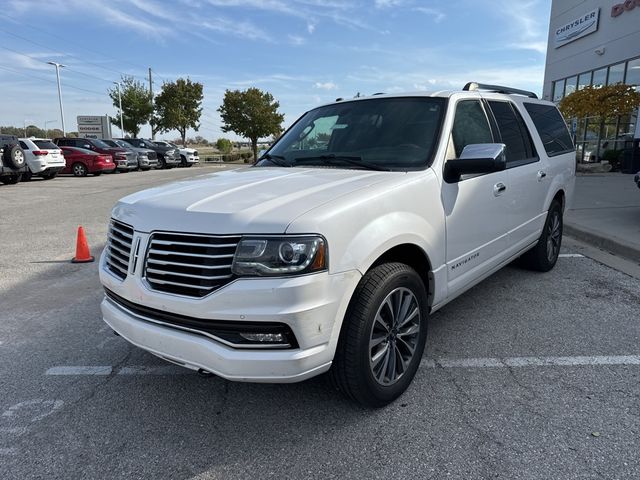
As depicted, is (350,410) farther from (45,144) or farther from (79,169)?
(79,169)

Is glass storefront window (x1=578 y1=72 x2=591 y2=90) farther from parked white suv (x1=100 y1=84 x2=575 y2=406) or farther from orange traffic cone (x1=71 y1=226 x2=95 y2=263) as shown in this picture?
orange traffic cone (x1=71 y1=226 x2=95 y2=263)

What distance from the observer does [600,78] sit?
20.4 m

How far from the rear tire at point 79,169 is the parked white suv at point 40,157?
9.06 ft

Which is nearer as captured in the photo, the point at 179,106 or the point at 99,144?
the point at 99,144

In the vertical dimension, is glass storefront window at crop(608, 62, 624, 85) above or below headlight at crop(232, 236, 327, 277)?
above

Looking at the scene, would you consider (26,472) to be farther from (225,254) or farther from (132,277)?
(225,254)

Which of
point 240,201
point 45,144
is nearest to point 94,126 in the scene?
point 45,144

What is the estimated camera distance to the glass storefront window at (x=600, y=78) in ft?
65.9

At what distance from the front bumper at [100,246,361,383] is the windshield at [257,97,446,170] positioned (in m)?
1.24

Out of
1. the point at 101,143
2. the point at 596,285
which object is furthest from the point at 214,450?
the point at 101,143

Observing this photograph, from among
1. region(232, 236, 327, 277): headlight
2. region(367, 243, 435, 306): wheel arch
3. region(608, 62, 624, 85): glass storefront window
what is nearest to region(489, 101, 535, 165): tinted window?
region(367, 243, 435, 306): wheel arch

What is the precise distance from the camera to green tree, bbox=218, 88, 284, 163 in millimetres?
45000

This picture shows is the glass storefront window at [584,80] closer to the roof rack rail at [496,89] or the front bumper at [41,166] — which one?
the roof rack rail at [496,89]

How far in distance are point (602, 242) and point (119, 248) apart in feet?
21.5
